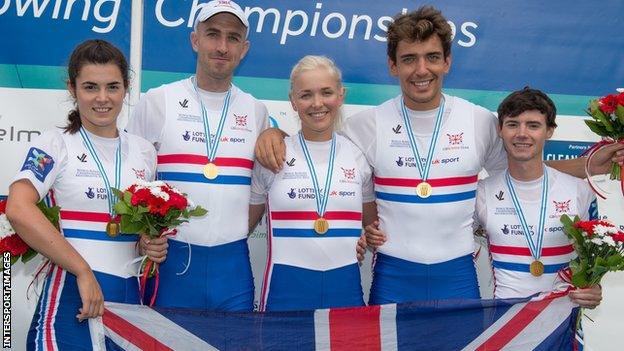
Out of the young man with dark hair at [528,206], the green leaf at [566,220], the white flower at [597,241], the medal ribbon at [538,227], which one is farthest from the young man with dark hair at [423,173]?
the white flower at [597,241]

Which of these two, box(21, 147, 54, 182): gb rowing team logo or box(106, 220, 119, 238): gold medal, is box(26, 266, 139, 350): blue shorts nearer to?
box(106, 220, 119, 238): gold medal

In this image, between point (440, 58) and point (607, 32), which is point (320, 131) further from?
point (607, 32)

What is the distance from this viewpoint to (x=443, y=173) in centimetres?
356

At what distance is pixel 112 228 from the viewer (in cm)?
305

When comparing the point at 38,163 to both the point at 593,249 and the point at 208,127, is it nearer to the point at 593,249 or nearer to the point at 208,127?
the point at 208,127

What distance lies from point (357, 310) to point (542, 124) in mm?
1290

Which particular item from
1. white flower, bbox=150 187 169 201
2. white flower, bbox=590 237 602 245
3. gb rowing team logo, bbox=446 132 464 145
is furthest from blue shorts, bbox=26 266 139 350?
white flower, bbox=590 237 602 245

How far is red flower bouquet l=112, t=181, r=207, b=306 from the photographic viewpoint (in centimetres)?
285

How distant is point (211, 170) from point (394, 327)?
1116 millimetres

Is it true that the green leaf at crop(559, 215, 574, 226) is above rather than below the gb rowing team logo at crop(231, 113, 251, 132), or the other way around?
below

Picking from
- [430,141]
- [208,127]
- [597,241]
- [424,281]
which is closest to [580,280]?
[597,241]

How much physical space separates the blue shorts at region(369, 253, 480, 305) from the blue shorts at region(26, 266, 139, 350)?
1.41 meters

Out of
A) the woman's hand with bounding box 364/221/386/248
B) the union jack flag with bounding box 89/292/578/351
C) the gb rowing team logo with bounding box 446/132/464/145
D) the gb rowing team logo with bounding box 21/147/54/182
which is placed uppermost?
the gb rowing team logo with bounding box 446/132/464/145

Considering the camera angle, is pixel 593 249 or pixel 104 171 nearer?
pixel 104 171
